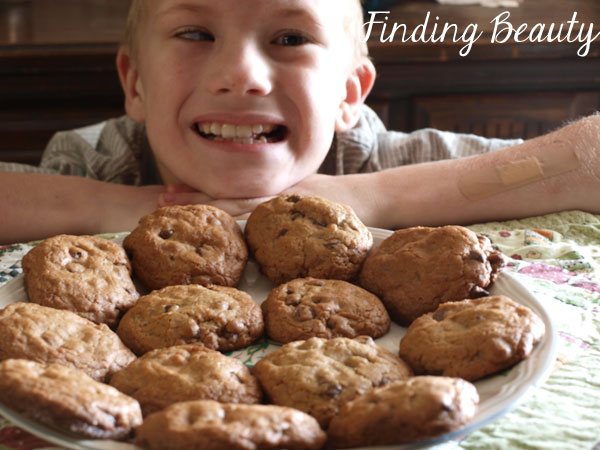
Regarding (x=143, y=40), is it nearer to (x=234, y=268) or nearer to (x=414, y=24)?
(x=234, y=268)

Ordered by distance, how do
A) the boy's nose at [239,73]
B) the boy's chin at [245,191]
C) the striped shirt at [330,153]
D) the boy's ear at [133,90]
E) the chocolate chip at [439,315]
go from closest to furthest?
the chocolate chip at [439,315], the boy's nose at [239,73], the boy's chin at [245,191], the boy's ear at [133,90], the striped shirt at [330,153]

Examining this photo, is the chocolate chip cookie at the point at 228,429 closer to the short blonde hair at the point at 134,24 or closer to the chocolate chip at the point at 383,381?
the chocolate chip at the point at 383,381

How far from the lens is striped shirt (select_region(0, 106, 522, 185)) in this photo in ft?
5.65

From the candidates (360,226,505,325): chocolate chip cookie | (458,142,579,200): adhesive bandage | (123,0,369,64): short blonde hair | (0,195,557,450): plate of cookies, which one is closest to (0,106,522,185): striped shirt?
(123,0,369,64): short blonde hair

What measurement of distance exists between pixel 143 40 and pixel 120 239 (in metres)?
0.56

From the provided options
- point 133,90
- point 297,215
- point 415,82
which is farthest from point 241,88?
point 415,82

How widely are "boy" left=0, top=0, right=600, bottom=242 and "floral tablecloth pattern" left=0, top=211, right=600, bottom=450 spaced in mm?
86

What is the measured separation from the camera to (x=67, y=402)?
1.77 feet

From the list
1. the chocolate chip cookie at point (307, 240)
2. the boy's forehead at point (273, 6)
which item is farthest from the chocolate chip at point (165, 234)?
the boy's forehead at point (273, 6)

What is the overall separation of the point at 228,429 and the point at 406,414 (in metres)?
0.14

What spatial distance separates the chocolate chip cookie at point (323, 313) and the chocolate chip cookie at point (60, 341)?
0.17 metres

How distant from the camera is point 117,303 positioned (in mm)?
812

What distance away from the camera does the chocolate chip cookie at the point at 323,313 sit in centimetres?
77

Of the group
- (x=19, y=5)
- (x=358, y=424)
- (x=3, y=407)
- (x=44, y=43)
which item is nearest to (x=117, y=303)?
(x=3, y=407)
